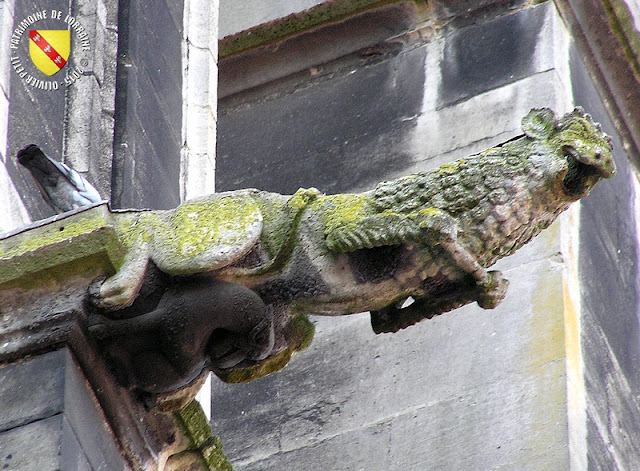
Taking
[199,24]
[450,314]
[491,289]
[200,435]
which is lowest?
[450,314]

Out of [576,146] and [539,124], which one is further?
[539,124]

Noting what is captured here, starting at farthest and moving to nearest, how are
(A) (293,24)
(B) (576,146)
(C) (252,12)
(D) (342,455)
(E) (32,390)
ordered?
(C) (252,12) < (A) (293,24) < (D) (342,455) < (B) (576,146) < (E) (32,390)

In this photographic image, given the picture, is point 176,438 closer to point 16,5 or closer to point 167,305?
point 167,305

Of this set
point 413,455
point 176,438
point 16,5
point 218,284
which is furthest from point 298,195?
point 413,455

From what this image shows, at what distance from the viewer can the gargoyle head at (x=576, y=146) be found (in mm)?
5996

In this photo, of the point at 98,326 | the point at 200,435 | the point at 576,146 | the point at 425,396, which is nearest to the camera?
the point at 98,326

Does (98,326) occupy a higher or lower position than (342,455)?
higher

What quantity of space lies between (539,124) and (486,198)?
44 cm

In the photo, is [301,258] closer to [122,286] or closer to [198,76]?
[122,286]

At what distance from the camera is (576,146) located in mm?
5996

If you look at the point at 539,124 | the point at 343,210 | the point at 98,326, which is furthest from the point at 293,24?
the point at 98,326

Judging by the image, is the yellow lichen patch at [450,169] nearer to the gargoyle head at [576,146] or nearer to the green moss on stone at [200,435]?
the gargoyle head at [576,146]

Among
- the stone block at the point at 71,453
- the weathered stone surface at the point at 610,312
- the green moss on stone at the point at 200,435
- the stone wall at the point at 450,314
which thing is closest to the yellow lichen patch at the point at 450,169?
the green moss on stone at the point at 200,435

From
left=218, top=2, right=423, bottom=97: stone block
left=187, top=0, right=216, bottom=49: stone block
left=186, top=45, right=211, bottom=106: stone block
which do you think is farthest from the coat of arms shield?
left=218, top=2, right=423, bottom=97: stone block
